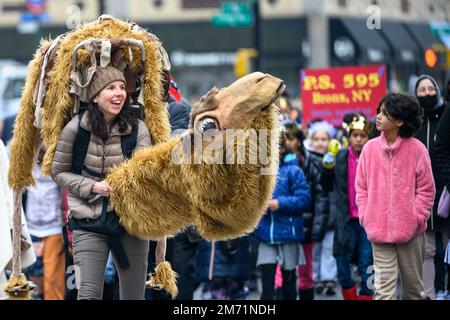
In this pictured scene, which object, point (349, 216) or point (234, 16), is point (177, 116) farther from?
point (234, 16)

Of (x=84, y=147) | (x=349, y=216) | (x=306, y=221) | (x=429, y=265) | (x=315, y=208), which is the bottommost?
(x=429, y=265)

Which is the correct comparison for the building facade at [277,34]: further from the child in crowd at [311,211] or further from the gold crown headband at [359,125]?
the gold crown headband at [359,125]

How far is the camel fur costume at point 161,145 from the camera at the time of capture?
5.90m

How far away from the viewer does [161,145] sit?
6438mm

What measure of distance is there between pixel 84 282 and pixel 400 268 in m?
2.64

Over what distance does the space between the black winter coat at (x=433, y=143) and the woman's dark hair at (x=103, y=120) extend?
3.10 m

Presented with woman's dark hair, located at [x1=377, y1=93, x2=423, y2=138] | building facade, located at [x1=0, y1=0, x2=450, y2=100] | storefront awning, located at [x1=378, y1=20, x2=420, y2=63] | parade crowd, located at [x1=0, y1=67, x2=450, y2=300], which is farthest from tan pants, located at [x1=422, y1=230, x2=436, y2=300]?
storefront awning, located at [x1=378, y1=20, x2=420, y2=63]

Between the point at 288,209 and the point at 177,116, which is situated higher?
the point at 177,116

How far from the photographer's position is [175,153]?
6191mm

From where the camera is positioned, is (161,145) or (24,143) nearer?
(161,145)

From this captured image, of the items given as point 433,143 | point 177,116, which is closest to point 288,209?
point 433,143

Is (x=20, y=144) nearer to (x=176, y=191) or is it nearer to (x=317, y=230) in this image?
(x=176, y=191)

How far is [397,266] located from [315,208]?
2748mm
